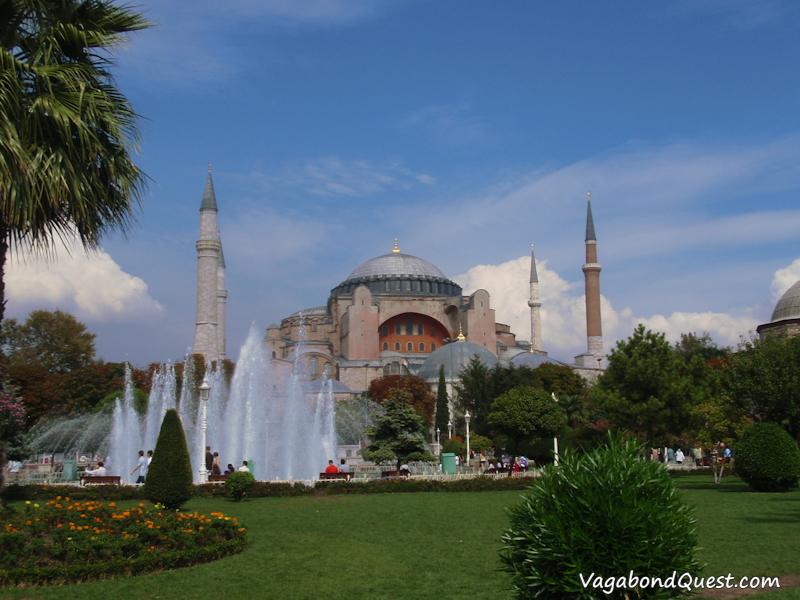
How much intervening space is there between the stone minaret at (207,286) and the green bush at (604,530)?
39.7m

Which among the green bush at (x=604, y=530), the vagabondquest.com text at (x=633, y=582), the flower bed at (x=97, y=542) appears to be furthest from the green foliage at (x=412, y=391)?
the vagabondquest.com text at (x=633, y=582)

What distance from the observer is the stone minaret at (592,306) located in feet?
161

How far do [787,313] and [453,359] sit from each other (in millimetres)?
20242

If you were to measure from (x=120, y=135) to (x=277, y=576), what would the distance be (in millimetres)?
4179

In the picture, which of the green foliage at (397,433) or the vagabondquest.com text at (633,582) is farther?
the green foliage at (397,433)

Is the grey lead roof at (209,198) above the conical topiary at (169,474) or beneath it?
above

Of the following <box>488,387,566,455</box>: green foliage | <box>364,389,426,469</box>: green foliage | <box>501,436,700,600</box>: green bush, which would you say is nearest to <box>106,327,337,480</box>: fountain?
<box>364,389,426,469</box>: green foliage

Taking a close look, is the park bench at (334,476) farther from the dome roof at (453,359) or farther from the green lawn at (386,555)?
the dome roof at (453,359)

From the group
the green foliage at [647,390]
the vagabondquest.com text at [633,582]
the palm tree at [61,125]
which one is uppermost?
the palm tree at [61,125]

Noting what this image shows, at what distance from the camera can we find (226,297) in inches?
1988

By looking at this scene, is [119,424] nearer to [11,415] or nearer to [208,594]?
[11,415]

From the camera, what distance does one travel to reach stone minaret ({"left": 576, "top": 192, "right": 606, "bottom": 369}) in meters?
48.9

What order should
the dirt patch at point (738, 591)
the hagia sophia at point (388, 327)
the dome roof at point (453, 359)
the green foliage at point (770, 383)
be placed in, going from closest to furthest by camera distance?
the dirt patch at point (738, 591), the green foliage at point (770, 383), the hagia sophia at point (388, 327), the dome roof at point (453, 359)

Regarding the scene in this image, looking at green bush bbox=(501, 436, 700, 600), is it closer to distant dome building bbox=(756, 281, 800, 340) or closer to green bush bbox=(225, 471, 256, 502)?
green bush bbox=(225, 471, 256, 502)
